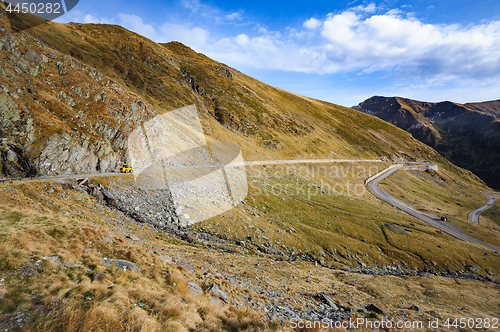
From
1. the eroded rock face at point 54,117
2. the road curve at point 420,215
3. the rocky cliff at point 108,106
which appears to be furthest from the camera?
the road curve at point 420,215

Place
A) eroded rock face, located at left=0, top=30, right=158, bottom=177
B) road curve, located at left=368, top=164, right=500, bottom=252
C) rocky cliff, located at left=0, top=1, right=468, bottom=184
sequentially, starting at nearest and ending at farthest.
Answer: eroded rock face, located at left=0, top=30, right=158, bottom=177 < rocky cliff, located at left=0, top=1, right=468, bottom=184 < road curve, located at left=368, top=164, right=500, bottom=252

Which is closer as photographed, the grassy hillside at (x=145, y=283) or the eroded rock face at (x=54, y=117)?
the grassy hillside at (x=145, y=283)

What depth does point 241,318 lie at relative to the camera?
10.4 metres

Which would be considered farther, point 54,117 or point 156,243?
point 54,117

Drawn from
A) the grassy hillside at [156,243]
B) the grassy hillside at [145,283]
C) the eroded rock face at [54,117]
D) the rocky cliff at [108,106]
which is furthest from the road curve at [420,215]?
the eroded rock face at [54,117]

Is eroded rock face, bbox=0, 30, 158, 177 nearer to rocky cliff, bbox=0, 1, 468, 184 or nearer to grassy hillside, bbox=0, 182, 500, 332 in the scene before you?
rocky cliff, bbox=0, 1, 468, 184

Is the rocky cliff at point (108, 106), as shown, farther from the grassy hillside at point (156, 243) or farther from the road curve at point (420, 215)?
the road curve at point (420, 215)

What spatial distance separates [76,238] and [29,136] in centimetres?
2569

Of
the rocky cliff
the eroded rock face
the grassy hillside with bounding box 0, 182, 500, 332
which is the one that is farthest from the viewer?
the rocky cliff

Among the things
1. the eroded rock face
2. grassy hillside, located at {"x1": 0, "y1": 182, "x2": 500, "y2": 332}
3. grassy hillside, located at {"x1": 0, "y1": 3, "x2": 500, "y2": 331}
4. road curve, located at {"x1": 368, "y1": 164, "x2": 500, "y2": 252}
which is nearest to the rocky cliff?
A: the eroded rock face

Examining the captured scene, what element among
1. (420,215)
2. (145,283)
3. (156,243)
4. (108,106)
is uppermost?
(108,106)

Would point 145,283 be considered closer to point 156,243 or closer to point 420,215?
point 156,243

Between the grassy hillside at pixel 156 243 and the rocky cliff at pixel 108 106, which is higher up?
the rocky cliff at pixel 108 106

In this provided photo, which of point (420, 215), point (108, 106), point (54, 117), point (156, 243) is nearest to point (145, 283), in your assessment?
point (156, 243)
